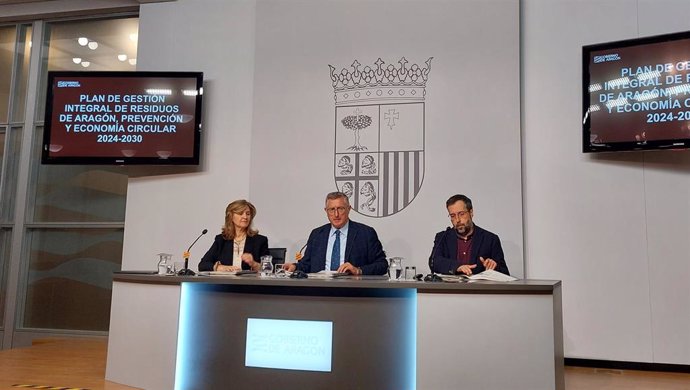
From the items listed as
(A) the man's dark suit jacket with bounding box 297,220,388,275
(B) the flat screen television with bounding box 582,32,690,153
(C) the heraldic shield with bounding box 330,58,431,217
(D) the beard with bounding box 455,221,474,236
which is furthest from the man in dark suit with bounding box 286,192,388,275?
(B) the flat screen television with bounding box 582,32,690,153

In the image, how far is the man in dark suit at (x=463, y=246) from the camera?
11.9 ft

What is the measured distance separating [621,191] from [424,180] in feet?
5.03

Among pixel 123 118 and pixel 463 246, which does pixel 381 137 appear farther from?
pixel 123 118

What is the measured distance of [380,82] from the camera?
5.00 meters

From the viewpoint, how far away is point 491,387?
274 centimetres

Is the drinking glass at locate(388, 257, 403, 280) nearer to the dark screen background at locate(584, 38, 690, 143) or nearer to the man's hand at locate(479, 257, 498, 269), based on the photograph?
the man's hand at locate(479, 257, 498, 269)

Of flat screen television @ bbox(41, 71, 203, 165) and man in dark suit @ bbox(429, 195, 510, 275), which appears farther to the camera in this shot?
flat screen television @ bbox(41, 71, 203, 165)

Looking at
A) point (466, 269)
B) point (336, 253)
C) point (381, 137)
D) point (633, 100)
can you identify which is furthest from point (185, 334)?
point (633, 100)

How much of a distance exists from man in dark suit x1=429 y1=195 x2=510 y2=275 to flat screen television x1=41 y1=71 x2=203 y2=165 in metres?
2.54

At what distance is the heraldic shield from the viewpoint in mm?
4848

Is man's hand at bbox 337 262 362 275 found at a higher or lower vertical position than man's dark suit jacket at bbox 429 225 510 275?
lower

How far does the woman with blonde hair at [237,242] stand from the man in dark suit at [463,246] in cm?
126

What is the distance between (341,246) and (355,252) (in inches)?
4.7

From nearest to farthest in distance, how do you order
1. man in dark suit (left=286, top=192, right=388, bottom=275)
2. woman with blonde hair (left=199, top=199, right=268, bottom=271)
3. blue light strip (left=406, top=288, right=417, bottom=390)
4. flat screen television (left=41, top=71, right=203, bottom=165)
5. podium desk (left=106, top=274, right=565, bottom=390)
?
podium desk (left=106, top=274, right=565, bottom=390)
blue light strip (left=406, top=288, right=417, bottom=390)
man in dark suit (left=286, top=192, right=388, bottom=275)
woman with blonde hair (left=199, top=199, right=268, bottom=271)
flat screen television (left=41, top=71, right=203, bottom=165)
